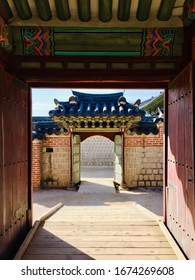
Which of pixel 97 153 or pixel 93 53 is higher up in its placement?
pixel 93 53

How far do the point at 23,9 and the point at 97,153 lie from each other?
44.5 ft

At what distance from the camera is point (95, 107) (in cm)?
765

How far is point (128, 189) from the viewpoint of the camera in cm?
734

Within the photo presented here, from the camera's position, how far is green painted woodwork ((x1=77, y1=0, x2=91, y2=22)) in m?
2.09

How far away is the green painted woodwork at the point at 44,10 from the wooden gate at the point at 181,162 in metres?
1.81

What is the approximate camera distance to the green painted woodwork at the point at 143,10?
2099 mm

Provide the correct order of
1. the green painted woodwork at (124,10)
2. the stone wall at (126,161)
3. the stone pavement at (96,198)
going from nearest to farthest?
the green painted woodwork at (124,10) → the stone pavement at (96,198) → the stone wall at (126,161)

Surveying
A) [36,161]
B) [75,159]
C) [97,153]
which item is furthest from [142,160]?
[97,153]

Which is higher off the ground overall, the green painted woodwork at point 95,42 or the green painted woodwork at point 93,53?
the green painted woodwork at point 95,42

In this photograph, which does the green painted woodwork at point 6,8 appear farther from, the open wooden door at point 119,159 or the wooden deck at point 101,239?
the open wooden door at point 119,159

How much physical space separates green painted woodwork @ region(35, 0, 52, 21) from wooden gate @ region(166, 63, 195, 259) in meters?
1.81

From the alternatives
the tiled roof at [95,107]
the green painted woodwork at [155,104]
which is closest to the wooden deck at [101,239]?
the tiled roof at [95,107]

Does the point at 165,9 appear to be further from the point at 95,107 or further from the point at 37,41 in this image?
the point at 95,107
